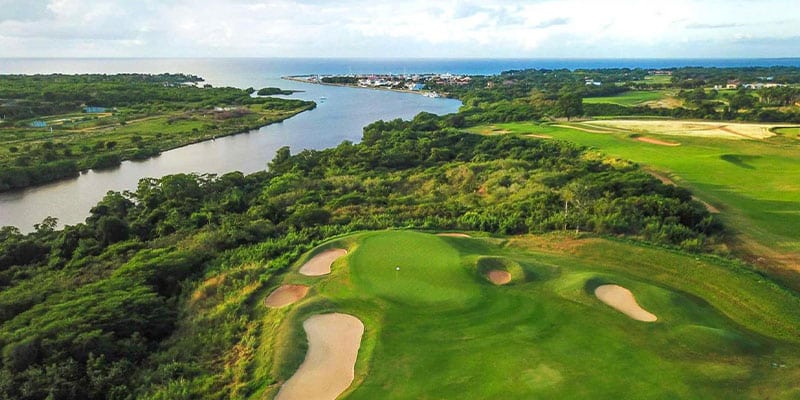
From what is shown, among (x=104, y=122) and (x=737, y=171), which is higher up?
(x=104, y=122)

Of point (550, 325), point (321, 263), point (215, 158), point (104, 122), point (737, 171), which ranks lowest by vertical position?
point (215, 158)

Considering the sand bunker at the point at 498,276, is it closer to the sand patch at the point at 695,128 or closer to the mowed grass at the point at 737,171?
the mowed grass at the point at 737,171

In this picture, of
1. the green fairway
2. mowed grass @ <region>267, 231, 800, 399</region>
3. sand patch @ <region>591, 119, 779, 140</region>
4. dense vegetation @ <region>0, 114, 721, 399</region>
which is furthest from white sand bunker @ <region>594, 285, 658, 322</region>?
the green fairway

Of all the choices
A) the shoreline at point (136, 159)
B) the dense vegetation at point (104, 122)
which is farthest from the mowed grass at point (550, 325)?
the dense vegetation at point (104, 122)

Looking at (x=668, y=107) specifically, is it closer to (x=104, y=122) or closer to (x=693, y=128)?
(x=693, y=128)

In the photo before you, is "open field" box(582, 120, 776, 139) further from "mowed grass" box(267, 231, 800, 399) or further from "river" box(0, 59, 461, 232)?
"mowed grass" box(267, 231, 800, 399)

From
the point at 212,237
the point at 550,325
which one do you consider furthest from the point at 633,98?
the point at 550,325
